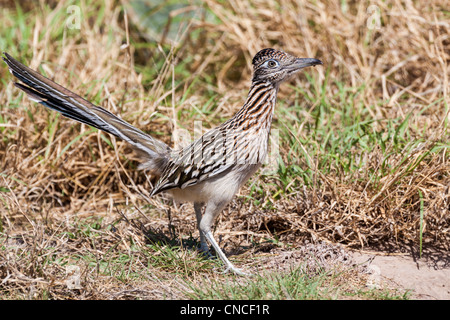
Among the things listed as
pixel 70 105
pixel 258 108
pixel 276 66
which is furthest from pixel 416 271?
pixel 70 105

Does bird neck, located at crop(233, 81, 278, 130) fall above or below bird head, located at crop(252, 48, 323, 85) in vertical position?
below

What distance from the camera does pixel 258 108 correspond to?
13.7ft

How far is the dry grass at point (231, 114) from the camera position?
4480 millimetres

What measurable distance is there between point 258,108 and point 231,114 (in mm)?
1788

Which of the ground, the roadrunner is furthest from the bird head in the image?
the ground

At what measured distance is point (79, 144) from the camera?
5512 mm

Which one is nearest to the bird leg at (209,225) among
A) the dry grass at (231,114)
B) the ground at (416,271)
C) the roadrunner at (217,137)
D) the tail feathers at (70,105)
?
the roadrunner at (217,137)

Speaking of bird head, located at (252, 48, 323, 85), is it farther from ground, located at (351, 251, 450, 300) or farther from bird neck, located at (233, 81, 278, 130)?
ground, located at (351, 251, 450, 300)

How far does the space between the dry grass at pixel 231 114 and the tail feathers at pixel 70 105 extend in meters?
0.53

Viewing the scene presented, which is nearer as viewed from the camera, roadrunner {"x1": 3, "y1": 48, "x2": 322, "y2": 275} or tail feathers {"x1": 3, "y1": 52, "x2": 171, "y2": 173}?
roadrunner {"x1": 3, "y1": 48, "x2": 322, "y2": 275}

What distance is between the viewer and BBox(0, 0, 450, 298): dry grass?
4480mm

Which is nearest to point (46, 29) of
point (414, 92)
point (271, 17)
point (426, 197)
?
point (271, 17)
